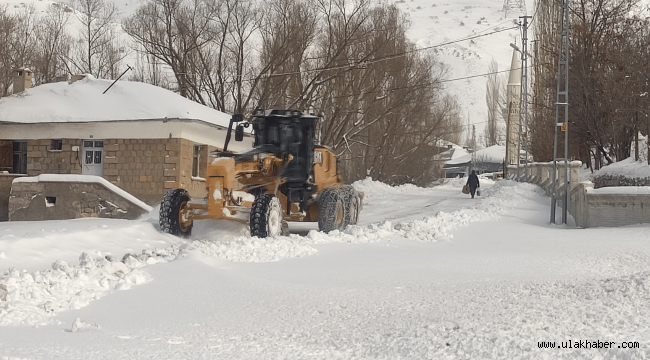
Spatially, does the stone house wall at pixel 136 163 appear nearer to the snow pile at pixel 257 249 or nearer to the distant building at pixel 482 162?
the snow pile at pixel 257 249

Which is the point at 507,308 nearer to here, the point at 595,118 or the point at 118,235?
the point at 118,235

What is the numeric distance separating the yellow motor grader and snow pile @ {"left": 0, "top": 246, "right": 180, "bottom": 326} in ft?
13.8

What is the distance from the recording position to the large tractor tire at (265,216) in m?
13.9

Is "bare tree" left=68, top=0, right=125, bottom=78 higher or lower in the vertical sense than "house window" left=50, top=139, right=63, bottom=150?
higher

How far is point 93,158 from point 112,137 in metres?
1.57

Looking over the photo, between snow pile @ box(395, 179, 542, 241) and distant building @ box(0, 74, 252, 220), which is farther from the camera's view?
distant building @ box(0, 74, 252, 220)

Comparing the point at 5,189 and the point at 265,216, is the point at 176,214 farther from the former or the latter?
the point at 5,189

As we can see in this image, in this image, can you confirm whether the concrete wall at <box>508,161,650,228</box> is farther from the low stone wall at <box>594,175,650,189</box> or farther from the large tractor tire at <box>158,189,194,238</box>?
the large tractor tire at <box>158,189,194,238</box>

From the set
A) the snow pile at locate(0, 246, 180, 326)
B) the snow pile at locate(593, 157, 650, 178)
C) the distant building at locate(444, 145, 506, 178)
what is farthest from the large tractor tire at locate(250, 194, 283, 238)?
the distant building at locate(444, 145, 506, 178)

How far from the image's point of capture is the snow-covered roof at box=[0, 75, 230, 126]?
31.3 metres

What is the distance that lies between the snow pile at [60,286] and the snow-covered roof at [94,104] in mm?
21103

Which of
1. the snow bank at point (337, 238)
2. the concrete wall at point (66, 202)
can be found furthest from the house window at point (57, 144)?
the snow bank at point (337, 238)

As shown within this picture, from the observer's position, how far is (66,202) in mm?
29031

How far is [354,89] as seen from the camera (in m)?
40.7
